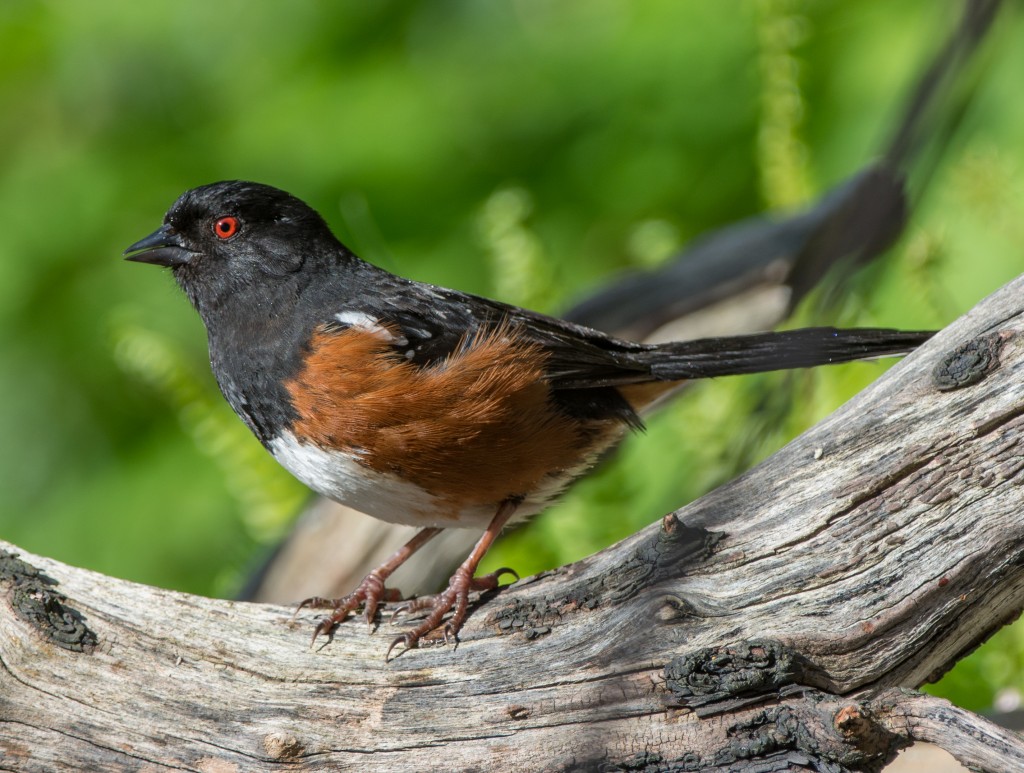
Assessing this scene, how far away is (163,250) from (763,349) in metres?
1.67

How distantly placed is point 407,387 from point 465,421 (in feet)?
0.54

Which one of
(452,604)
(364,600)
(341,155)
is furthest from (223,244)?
(341,155)

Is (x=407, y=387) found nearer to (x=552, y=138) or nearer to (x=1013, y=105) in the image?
(x=552, y=138)

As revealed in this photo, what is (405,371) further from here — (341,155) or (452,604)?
(341,155)

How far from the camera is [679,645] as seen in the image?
1948mm

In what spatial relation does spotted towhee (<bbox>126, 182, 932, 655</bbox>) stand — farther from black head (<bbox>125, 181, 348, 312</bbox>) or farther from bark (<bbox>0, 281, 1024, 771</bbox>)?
bark (<bbox>0, 281, 1024, 771</bbox>)

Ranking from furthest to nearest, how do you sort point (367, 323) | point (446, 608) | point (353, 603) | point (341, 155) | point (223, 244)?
point (341, 155) → point (223, 244) → point (367, 323) → point (353, 603) → point (446, 608)

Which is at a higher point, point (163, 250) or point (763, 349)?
point (163, 250)

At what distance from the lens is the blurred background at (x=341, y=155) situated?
409 cm

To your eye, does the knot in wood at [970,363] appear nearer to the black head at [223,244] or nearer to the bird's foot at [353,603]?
the bird's foot at [353,603]

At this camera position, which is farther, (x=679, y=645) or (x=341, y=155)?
(x=341, y=155)

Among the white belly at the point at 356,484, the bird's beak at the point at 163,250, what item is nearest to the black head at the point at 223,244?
the bird's beak at the point at 163,250

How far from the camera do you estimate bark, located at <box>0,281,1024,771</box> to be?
184 centimetres

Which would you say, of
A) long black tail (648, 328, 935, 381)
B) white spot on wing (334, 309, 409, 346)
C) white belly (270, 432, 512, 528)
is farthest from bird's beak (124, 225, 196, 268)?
long black tail (648, 328, 935, 381)
